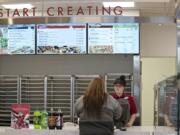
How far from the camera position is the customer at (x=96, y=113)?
418 cm

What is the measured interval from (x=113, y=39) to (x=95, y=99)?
8.82ft

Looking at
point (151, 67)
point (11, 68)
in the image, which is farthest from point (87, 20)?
point (151, 67)

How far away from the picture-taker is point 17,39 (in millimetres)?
6797

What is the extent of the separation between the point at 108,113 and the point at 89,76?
106 inches

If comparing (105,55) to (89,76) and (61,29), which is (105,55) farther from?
(61,29)

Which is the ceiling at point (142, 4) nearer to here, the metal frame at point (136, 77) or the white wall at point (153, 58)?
the white wall at point (153, 58)

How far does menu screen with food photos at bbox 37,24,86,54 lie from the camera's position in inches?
264

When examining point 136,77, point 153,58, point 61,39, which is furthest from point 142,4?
point 61,39


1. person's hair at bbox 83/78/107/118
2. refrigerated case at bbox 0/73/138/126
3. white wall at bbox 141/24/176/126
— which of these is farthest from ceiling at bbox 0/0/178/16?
person's hair at bbox 83/78/107/118

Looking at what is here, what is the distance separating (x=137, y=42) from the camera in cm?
661

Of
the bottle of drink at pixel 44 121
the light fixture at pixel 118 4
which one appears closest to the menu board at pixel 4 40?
the light fixture at pixel 118 4

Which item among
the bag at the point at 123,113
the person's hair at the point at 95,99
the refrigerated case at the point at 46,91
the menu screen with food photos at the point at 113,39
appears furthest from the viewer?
the refrigerated case at the point at 46,91

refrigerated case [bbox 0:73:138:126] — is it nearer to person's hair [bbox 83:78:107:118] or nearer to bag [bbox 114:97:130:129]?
bag [bbox 114:97:130:129]

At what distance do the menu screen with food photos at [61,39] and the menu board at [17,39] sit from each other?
0.14m
